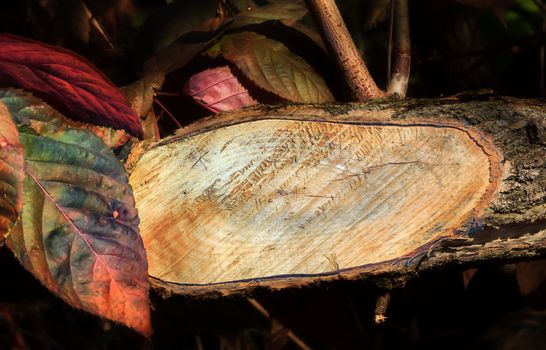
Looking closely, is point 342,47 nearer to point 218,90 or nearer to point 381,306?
point 218,90

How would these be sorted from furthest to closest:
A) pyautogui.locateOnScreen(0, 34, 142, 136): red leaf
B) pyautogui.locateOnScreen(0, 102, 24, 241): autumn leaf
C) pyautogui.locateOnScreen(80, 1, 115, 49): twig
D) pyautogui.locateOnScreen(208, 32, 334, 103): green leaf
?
pyautogui.locateOnScreen(80, 1, 115, 49): twig, pyautogui.locateOnScreen(208, 32, 334, 103): green leaf, pyautogui.locateOnScreen(0, 34, 142, 136): red leaf, pyautogui.locateOnScreen(0, 102, 24, 241): autumn leaf

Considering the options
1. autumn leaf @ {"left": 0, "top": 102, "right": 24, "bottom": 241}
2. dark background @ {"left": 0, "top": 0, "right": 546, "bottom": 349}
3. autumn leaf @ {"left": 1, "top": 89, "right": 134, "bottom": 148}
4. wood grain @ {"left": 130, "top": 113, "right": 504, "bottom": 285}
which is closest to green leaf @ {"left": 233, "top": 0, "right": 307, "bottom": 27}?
dark background @ {"left": 0, "top": 0, "right": 546, "bottom": 349}

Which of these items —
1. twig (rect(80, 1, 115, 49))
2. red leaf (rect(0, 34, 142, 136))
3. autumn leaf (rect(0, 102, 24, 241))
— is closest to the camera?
autumn leaf (rect(0, 102, 24, 241))

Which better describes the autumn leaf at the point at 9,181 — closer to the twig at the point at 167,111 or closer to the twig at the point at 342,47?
the twig at the point at 167,111

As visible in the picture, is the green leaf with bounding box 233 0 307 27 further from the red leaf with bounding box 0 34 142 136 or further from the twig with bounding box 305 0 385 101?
the red leaf with bounding box 0 34 142 136

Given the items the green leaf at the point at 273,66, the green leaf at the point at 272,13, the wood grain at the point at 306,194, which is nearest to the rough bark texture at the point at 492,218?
the wood grain at the point at 306,194

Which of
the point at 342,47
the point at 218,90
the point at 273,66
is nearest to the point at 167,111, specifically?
the point at 218,90
